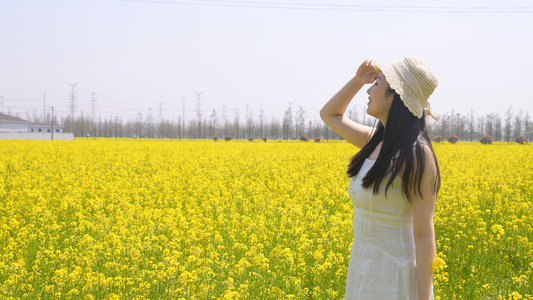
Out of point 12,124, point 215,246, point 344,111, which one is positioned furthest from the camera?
point 12,124

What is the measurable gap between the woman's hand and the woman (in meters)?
0.19

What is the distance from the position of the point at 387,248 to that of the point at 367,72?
2.67 feet

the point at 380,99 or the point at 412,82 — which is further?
Result: the point at 380,99

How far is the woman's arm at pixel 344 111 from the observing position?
7.49ft

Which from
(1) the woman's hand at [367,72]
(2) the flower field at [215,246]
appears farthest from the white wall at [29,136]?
(1) the woman's hand at [367,72]

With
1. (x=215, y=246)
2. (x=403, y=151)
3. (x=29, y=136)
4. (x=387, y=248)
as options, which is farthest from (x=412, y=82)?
(x=29, y=136)

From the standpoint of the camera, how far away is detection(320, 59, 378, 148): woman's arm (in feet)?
7.49

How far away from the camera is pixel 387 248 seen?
6.38 feet

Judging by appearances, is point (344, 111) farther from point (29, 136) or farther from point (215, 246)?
point (29, 136)

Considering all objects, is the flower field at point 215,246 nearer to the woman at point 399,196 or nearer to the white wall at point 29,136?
the woman at point 399,196

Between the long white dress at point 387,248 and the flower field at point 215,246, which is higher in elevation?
the long white dress at point 387,248

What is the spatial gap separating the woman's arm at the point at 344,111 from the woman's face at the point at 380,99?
8.1 inches

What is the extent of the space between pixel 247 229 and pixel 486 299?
2.78 metres

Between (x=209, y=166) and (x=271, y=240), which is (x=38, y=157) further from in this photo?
(x=271, y=240)
